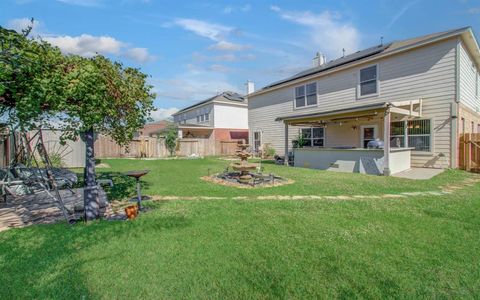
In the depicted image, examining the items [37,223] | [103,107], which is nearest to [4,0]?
[103,107]

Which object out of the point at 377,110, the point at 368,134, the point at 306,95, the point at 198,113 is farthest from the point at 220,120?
the point at 377,110

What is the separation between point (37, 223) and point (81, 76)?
2.88 m

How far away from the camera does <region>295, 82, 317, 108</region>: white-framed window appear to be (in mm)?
16781

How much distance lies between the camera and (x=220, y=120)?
92.6ft

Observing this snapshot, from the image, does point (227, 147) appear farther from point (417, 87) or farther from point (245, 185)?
point (245, 185)

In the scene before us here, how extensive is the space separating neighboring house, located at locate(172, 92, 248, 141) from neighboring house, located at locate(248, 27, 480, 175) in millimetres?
13725

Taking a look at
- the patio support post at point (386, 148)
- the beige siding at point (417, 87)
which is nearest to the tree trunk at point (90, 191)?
the patio support post at point (386, 148)

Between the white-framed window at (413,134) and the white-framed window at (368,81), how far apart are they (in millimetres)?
2157

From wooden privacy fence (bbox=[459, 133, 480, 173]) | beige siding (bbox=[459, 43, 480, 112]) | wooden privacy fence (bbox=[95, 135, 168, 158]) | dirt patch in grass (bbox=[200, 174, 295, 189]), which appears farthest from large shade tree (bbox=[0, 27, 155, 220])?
wooden privacy fence (bbox=[95, 135, 168, 158])

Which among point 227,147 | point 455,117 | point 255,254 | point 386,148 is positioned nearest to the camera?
point 255,254

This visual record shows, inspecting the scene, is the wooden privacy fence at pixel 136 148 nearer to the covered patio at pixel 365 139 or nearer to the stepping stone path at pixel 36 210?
the covered patio at pixel 365 139

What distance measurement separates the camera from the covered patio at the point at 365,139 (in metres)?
10.3

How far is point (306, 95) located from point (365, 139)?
16.8 ft

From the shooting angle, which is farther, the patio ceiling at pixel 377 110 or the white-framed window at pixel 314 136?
the white-framed window at pixel 314 136
